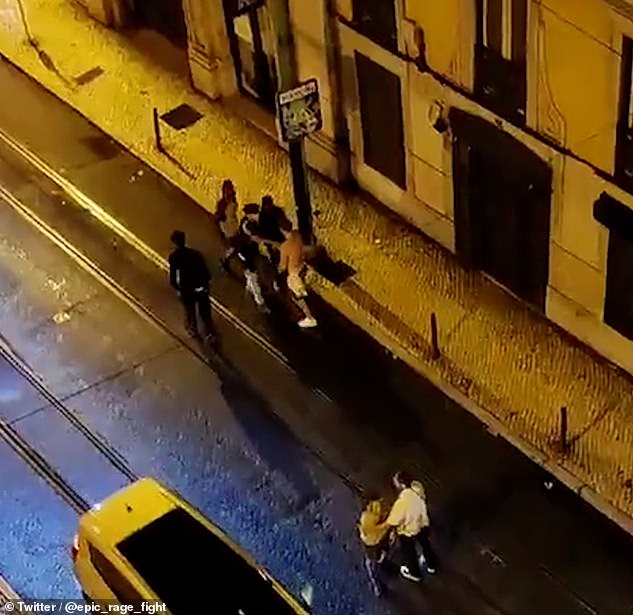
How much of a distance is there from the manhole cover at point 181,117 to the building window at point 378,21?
4.45 m

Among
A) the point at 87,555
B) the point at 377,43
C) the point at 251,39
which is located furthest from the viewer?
the point at 251,39

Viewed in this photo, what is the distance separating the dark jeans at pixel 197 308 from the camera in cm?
2028

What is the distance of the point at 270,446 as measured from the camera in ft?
63.5

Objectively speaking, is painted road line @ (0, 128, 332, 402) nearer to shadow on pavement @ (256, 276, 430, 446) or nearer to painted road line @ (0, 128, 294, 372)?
painted road line @ (0, 128, 294, 372)

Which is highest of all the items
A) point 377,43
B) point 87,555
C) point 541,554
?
point 377,43

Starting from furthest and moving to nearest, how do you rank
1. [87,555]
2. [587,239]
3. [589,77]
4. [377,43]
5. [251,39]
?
[251,39] < [377,43] < [587,239] < [589,77] < [87,555]

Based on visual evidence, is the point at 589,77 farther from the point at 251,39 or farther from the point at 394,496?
the point at 251,39

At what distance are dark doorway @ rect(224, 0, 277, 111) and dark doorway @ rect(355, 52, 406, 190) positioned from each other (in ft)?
7.31

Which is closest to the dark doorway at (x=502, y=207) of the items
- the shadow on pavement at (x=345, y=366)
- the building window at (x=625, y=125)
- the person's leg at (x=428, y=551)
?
the building window at (x=625, y=125)

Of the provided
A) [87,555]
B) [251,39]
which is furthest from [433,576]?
[251,39]

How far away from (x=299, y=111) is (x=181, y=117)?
504 cm

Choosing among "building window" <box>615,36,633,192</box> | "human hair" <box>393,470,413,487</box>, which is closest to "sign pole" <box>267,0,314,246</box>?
"building window" <box>615,36,633,192</box>

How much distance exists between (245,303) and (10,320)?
317 cm

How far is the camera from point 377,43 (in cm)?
2088
